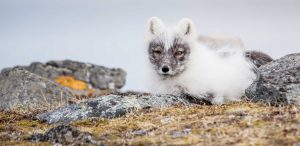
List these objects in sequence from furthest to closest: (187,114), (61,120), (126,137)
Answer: (61,120) → (187,114) → (126,137)

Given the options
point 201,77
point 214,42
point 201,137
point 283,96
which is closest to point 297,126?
point 201,137

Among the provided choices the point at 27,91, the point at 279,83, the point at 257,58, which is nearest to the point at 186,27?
the point at 257,58

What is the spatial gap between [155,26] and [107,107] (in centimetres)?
327

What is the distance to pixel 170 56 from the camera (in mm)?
16516

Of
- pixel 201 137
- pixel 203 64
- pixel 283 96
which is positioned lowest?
pixel 201 137

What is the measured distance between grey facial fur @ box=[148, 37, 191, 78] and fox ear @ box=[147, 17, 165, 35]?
0.31m

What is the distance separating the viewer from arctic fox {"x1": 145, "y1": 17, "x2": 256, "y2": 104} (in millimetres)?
16375

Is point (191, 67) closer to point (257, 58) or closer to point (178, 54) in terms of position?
point (178, 54)

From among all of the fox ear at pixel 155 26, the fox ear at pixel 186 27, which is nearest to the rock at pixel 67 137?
the fox ear at pixel 155 26

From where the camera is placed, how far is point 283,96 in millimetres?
Result: 13352

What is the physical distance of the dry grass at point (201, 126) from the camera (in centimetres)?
1077

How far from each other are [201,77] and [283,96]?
3.45m

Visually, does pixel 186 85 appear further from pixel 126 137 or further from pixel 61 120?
pixel 126 137

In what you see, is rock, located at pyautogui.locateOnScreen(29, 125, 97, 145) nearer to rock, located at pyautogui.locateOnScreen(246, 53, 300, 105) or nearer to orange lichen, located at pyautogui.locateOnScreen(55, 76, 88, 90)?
rock, located at pyautogui.locateOnScreen(246, 53, 300, 105)
